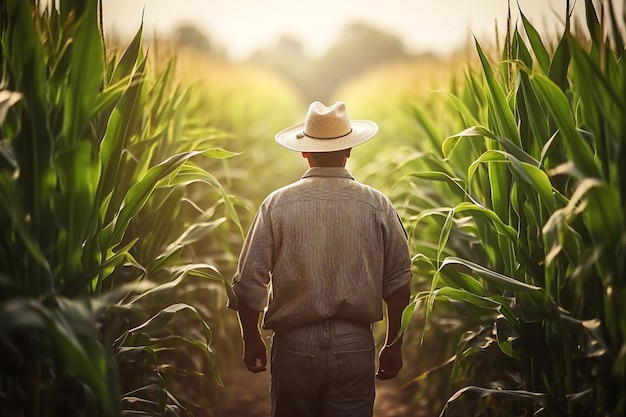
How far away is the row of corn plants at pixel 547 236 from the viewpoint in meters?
1.65

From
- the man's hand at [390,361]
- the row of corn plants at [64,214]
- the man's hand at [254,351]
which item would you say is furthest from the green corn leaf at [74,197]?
the man's hand at [390,361]

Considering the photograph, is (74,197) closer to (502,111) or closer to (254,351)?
(254,351)

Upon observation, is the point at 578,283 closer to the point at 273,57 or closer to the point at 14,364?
the point at 14,364

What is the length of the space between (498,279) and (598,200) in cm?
46

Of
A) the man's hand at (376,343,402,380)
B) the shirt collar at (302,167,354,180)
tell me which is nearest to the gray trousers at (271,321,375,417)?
the man's hand at (376,343,402,380)

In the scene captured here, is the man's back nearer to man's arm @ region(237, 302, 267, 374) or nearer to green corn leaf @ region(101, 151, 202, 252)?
man's arm @ region(237, 302, 267, 374)

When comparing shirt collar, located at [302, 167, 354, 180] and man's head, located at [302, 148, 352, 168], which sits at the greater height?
man's head, located at [302, 148, 352, 168]

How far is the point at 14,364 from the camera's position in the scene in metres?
1.72

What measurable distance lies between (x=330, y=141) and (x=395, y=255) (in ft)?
1.49

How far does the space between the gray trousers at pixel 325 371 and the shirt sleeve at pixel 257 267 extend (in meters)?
0.16

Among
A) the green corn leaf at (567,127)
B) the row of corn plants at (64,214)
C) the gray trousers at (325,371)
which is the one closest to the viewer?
the row of corn plants at (64,214)

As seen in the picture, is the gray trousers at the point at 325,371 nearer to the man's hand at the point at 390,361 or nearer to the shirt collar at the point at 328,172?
the man's hand at the point at 390,361

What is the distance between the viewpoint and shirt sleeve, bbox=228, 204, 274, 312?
2.23 m

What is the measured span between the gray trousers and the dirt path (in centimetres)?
171
